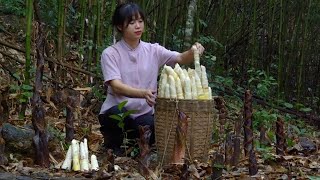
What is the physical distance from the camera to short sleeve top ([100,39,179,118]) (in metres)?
3.47

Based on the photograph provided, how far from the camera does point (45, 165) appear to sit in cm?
289

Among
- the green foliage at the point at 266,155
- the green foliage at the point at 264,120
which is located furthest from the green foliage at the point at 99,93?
the green foliage at the point at 266,155

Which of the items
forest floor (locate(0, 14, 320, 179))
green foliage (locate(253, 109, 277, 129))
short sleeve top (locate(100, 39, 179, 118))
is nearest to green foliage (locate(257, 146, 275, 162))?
forest floor (locate(0, 14, 320, 179))

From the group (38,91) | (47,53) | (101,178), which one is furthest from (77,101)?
(101,178)

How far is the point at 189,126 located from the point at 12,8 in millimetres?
4448

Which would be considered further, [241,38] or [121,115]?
[241,38]

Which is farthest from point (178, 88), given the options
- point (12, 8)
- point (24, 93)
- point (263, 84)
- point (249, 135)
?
point (12, 8)

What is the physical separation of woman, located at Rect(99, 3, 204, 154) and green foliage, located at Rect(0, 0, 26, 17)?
3645 millimetres

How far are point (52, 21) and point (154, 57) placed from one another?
266 centimetres

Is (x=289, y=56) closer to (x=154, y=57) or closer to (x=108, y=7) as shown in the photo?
(x=108, y=7)

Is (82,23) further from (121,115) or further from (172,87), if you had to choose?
(172,87)

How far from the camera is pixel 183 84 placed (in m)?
3.02

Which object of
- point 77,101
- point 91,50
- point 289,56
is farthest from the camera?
point 289,56

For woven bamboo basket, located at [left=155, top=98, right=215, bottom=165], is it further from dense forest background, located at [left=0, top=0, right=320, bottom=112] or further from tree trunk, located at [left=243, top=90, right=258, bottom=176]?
dense forest background, located at [left=0, top=0, right=320, bottom=112]
